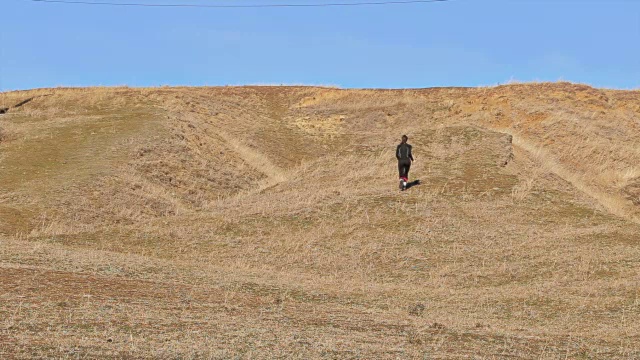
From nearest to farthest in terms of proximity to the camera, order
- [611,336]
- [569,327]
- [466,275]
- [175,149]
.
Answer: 1. [611,336]
2. [569,327]
3. [466,275]
4. [175,149]

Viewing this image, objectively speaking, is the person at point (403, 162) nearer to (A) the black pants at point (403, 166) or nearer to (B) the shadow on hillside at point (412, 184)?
(A) the black pants at point (403, 166)

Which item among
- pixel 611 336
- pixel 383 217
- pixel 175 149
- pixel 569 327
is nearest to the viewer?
pixel 611 336

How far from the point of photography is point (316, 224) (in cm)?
2803

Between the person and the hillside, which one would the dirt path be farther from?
the person

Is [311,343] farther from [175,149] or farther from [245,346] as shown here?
[175,149]

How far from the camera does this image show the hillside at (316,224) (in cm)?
1317

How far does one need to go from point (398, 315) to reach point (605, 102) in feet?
144

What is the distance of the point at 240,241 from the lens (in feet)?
86.0

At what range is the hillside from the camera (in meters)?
13.2

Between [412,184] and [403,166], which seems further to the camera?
[412,184]

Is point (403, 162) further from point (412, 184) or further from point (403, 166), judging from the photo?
point (412, 184)

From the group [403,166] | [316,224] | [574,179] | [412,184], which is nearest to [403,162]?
[403,166]

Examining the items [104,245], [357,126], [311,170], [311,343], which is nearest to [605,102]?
[357,126]

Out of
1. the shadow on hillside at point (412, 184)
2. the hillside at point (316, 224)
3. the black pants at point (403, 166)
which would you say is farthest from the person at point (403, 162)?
the shadow on hillside at point (412, 184)
